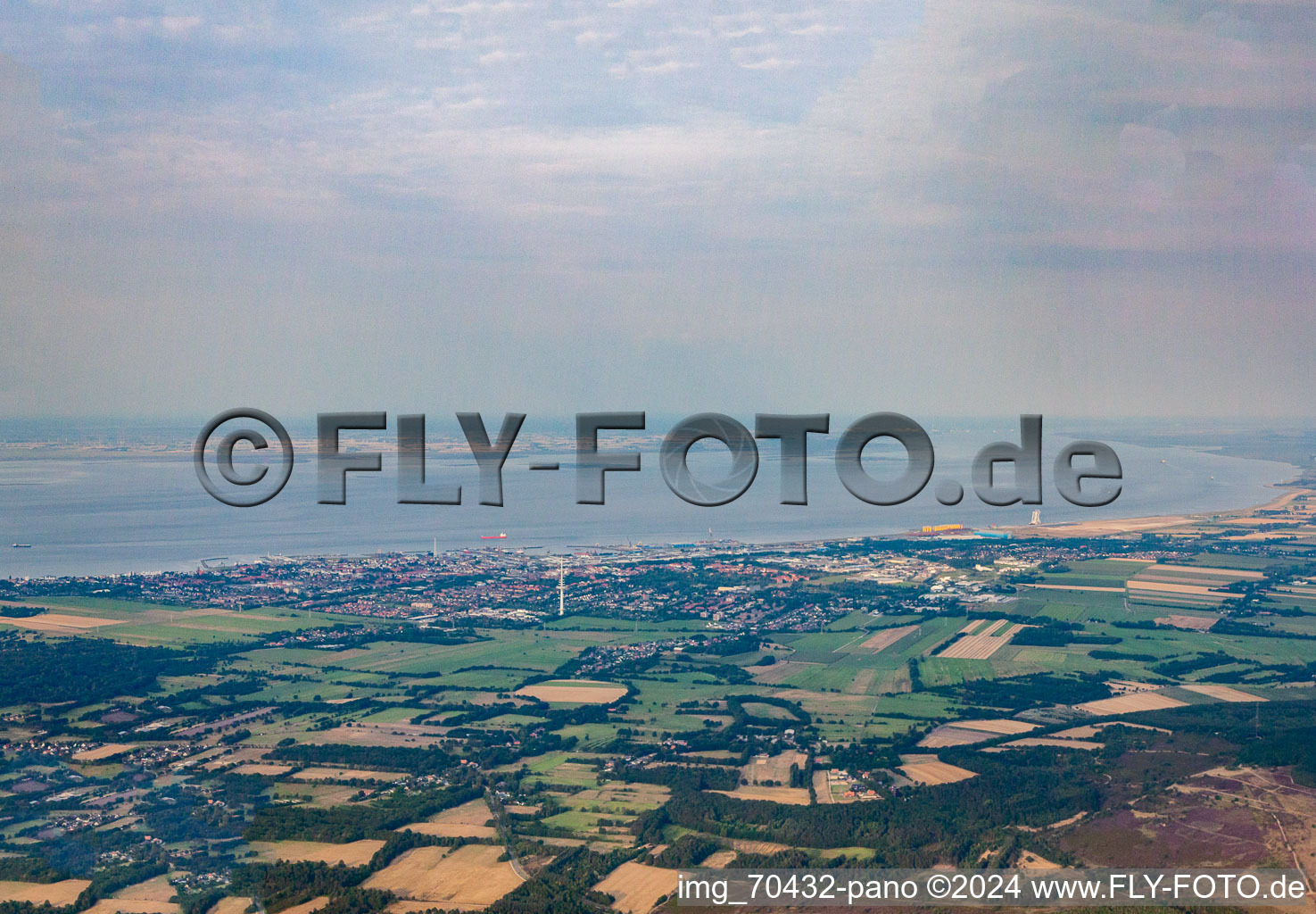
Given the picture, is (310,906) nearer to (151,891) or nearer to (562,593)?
(151,891)

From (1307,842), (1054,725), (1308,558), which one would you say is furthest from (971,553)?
(1307,842)

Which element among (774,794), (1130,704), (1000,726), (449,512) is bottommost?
(774,794)

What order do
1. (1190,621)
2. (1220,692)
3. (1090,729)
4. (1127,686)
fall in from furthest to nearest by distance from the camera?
(1190,621)
(1127,686)
(1220,692)
(1090,729)

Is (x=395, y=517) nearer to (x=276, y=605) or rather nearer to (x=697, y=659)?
(x=276, y=605)

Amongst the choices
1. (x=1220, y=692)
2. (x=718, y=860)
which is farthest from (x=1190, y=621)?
(x=718, y=860)

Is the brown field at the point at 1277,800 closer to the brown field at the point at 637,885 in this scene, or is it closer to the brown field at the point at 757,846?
the brown field at the point at 757,846

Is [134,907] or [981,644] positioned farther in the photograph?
[981,644]
